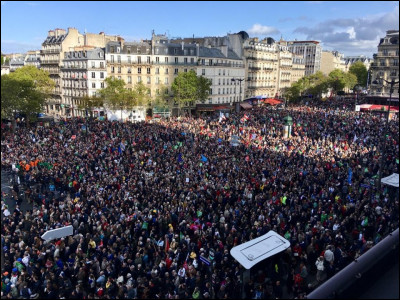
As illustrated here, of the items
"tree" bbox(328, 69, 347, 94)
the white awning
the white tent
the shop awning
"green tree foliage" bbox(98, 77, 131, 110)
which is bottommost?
the white awning

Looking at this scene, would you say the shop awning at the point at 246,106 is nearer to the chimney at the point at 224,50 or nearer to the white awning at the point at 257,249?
the chimney at the point at 224,50

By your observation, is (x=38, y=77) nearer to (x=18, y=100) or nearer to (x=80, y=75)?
(x=80, y=75)

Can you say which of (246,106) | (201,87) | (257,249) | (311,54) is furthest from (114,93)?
(311,54)

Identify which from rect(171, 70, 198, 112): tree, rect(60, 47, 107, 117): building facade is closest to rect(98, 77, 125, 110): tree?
rect(60, 47, 107, 117): building facade

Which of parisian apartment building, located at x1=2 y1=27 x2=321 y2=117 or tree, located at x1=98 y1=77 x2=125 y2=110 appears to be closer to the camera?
tree, located at x1=98 y1=77 x2=125 y2=110

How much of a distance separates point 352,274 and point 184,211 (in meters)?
9.79

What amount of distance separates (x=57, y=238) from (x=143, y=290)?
5395 millimetres

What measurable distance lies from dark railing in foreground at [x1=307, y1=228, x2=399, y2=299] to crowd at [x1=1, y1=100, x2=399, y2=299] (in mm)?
2529

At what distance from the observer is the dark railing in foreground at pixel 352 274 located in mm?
7955

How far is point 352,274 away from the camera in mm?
8383

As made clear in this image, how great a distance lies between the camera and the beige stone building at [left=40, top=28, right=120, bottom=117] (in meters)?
64.8

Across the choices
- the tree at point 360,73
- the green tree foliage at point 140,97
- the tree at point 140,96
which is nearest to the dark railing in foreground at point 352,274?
the green tree foliage at point 140,97

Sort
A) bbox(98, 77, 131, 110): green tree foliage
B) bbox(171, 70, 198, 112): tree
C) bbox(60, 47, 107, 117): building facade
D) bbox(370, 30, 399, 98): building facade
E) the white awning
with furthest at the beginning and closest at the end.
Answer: bbox(370, 30, 399, 98): building facade, bbox(60, 47, 107, 117): building facade, bbox(171, 70, 198, 112): tree, bbox(98, 77, 131, 110): green tree foliage, the white awning

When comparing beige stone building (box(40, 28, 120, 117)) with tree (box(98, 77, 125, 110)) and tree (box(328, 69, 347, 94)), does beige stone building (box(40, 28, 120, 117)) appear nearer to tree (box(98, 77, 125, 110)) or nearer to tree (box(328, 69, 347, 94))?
tree (box(98, 77, 125, 110))
